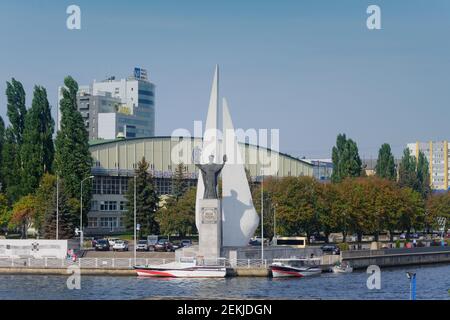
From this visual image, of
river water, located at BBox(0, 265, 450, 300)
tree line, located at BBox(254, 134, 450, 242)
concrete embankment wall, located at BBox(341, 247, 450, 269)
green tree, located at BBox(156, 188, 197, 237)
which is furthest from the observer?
green tree, located at BBox(156, 188, 197, 237)

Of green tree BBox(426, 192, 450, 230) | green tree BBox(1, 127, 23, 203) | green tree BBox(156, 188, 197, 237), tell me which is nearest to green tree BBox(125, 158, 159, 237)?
green tree BBox(156, 188, 197, 237)

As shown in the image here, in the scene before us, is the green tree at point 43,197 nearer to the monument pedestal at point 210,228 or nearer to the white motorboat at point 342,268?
the monument pedestal at point 210,228

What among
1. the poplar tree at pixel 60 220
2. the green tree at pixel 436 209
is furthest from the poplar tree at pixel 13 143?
the green tree at pixel 436 209

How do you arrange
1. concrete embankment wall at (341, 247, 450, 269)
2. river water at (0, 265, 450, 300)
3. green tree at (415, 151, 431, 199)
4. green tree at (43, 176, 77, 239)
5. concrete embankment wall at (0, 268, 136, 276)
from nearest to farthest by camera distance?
1. river water at (0, 265, 450, 300)
2. concrete embankment wall at (0, 268, 136, 276)
3. concrete embankment wall at (341, 247, 450, 269)
4. green tree at (43, 176, 77, 239)
5. green tree at (415, 151, 431, 199)

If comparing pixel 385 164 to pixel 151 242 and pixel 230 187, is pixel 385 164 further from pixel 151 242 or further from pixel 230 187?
pixel 230 187

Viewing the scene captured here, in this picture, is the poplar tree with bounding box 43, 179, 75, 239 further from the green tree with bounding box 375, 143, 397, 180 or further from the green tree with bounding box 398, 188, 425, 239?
the green tree with bounding box 375, 143, 397, 180

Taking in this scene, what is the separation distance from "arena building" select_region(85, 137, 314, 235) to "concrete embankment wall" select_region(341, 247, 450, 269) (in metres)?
23.6

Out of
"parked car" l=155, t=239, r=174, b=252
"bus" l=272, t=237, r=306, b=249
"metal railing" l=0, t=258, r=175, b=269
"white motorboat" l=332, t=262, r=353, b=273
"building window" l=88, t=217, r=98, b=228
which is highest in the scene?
"building window" l=88, t=217, r=98, b=228

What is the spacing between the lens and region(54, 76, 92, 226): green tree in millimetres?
97125

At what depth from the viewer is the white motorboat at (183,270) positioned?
225 ft

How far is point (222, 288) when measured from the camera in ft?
194

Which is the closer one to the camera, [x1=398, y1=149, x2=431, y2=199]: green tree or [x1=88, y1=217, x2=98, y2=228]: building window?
[x1=88, y1=217, x2=98, y2=228]: building window

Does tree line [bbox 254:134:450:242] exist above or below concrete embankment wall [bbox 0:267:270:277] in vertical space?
above
